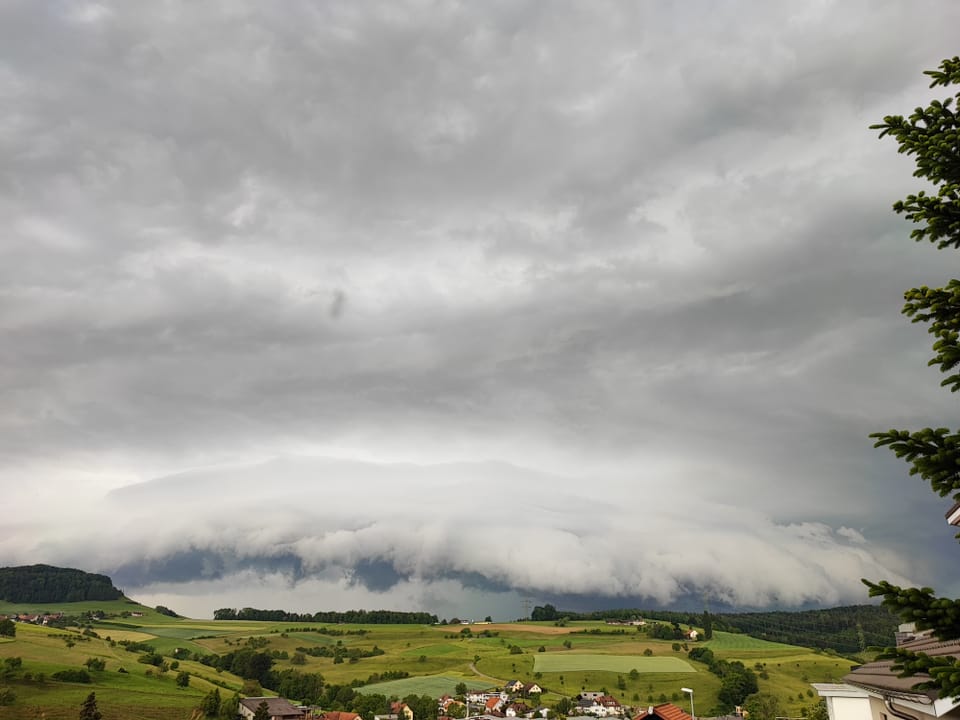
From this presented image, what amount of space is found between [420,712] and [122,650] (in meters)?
94.2

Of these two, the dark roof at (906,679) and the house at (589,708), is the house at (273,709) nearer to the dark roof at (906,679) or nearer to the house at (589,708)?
the house at (589,708)

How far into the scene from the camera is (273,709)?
158 m

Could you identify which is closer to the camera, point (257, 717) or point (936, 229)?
point (936, 229)

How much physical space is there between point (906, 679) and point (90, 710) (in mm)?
145834

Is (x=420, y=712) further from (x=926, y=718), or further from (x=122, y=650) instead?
(x=926, y=718)

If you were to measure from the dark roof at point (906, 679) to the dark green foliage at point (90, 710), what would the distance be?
138294 mm

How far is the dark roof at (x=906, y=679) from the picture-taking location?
48.4 feet

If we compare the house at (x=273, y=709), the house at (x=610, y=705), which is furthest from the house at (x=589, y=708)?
the house at (x=273, y=709)

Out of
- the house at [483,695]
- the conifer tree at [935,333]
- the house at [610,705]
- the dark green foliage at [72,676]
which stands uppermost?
the conifer tree at [935,333]

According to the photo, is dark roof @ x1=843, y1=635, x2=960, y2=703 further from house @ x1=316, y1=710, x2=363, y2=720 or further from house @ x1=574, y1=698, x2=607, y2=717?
house @ x1=316, y1=710, x2=363, y2=720

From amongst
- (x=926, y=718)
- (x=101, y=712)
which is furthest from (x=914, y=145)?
(x=101, y=712)

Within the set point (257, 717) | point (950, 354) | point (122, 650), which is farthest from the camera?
point (122, 650)

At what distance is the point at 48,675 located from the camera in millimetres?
143000

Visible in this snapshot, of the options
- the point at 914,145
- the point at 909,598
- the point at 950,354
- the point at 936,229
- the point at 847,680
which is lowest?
the point at 847,680
